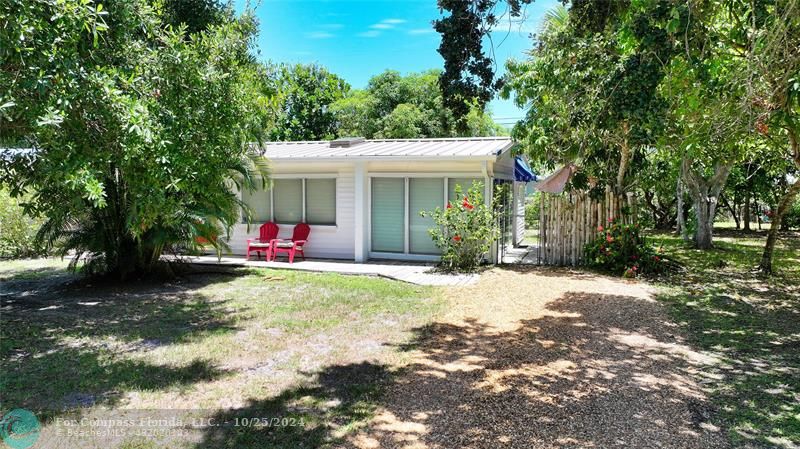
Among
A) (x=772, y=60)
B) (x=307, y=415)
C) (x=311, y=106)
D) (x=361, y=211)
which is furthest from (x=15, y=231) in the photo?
(x=311, y=106)

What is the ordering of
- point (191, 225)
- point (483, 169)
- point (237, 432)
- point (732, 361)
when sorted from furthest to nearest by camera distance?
1. point (483, 169)
2. point (191, 225)
3. point (732, 361)
4. point (237, 432)

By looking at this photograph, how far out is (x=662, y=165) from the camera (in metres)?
19.5

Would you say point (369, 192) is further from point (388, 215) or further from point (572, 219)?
point (572, 219)

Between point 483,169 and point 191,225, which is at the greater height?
point 483,169

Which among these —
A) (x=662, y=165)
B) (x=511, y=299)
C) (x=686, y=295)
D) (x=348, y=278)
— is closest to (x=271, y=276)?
(x=348, y=278)

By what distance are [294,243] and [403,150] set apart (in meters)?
3.68

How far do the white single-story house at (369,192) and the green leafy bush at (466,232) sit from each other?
71 centimetres

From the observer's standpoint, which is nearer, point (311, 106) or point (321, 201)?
point (321, 201)

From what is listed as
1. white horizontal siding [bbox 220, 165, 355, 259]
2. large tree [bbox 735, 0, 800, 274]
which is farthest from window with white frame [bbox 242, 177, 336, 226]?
large tree [bbox 735, 0, 800, 274]

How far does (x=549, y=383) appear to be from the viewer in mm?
4988

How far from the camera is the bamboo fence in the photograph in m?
11.9

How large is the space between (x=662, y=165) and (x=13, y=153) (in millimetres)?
19935

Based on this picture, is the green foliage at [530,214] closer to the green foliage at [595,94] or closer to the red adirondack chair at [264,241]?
the green foliage at [595,94]

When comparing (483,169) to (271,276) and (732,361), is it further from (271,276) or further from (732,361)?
(732,361)
